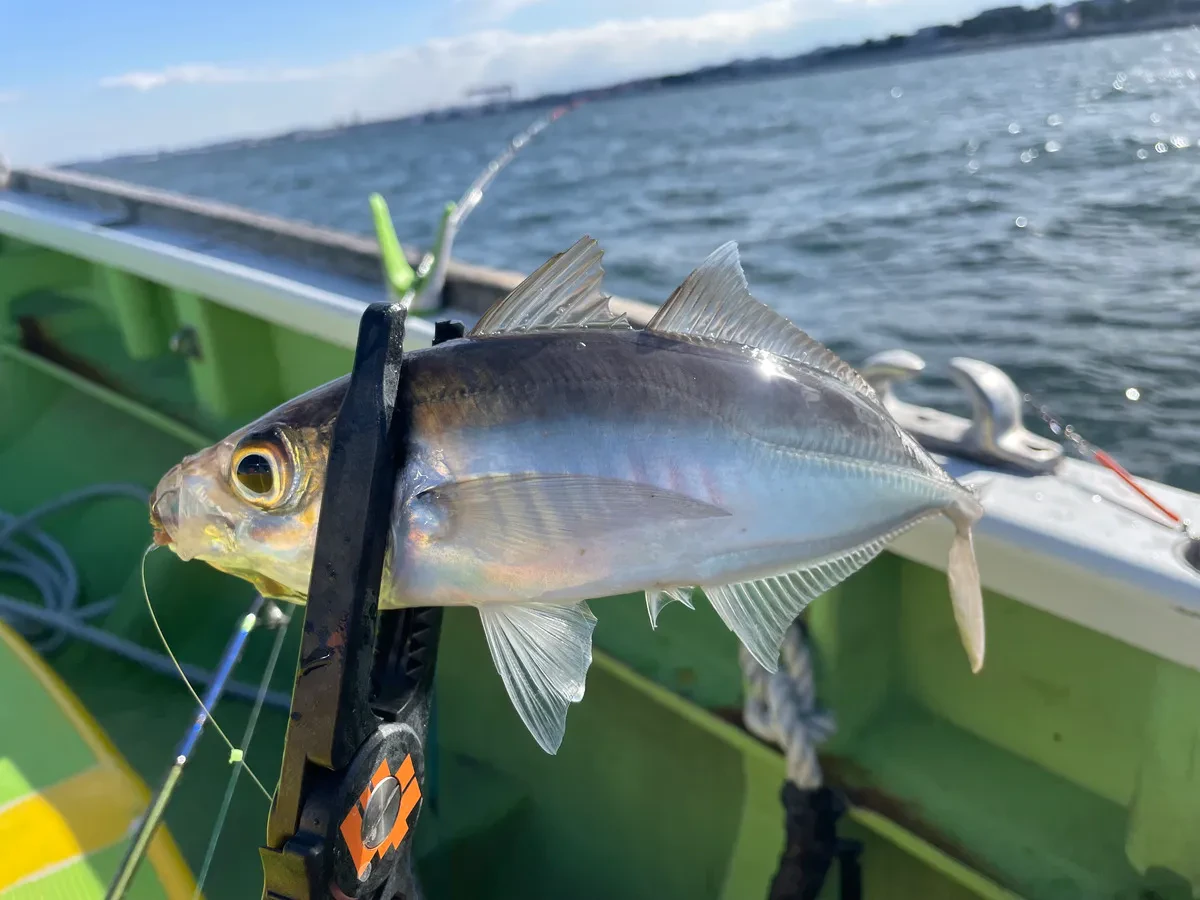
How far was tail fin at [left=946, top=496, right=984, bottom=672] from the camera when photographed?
1283 millimetres

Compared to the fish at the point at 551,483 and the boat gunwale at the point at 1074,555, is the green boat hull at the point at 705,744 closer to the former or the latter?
the boat gunwale at the point at 1074,555

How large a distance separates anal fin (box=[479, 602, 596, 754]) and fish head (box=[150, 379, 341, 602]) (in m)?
0.22

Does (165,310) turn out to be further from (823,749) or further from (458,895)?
(823,749)

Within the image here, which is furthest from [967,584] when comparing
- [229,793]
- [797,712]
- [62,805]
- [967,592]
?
[62,805]

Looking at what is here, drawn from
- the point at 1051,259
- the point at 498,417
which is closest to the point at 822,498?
the point at 498,417

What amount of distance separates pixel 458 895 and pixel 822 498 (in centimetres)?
204

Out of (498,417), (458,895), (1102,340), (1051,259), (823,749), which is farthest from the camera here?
(1051,259)

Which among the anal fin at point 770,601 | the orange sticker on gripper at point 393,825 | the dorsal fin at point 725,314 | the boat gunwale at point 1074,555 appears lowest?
the boat gunwale at point 1074,555

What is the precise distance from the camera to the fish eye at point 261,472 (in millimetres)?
909

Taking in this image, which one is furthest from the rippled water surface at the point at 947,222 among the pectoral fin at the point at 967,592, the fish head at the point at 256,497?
the fish head at the point at 256,497

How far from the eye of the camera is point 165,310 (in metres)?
4.23

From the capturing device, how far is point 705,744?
2455mm

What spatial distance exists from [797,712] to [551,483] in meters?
1.35

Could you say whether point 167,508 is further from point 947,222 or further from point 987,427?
point 947,222
